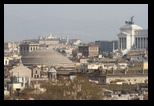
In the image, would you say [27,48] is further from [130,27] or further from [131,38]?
[130,27]

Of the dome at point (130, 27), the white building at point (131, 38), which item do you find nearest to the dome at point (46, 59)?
the white building at point (131, 38)

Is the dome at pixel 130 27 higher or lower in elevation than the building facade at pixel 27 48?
higher

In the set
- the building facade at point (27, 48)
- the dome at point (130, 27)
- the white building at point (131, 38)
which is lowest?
the building facade at point (27, 48)

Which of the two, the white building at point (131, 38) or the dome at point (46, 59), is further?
the white building at point (131, 38)

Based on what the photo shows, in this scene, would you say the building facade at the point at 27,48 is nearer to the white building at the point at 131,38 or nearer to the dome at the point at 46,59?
the white building at the point at 131,38

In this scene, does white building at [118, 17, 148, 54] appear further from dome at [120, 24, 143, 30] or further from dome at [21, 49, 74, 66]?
dome at [21, 49, 74, 66]

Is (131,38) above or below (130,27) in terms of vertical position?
below

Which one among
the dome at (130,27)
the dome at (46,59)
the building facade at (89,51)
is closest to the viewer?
the dome at (46,59)

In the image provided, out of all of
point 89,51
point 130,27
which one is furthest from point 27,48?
point 130,27
